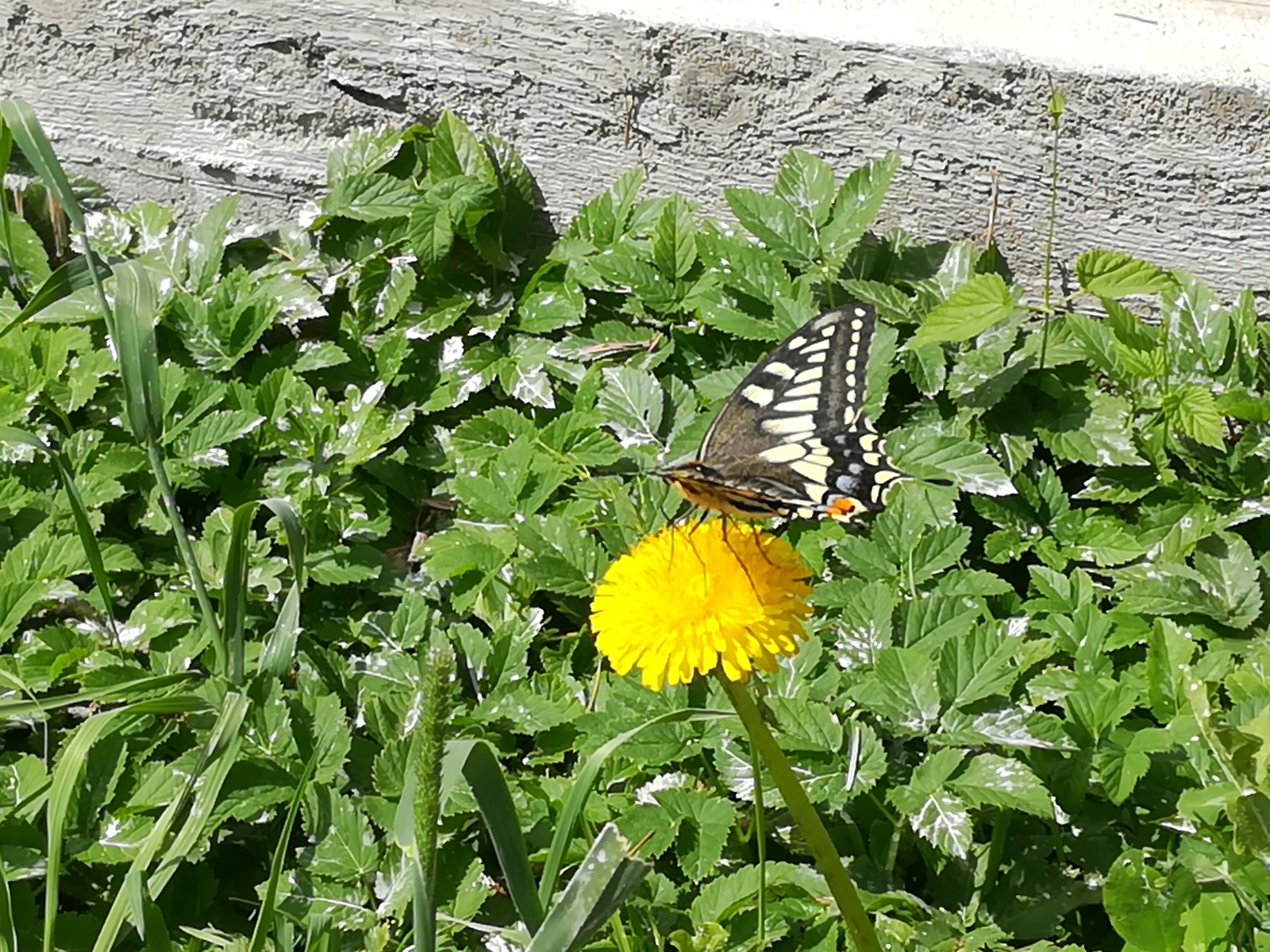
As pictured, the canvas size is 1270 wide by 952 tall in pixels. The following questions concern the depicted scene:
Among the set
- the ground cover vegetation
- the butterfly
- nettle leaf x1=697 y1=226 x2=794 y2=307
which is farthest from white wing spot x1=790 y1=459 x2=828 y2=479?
nettle leaf x1=697 y1=226 x2=794 y2=307

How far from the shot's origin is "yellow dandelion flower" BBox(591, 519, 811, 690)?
1288mm

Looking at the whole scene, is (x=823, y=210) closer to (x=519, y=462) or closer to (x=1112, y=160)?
(x=1112, y=160)

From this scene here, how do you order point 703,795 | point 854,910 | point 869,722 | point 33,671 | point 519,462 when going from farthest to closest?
1. point 519,462
2. point 33,671
3. point 869,722
4. point 703,795
5. point 854,910

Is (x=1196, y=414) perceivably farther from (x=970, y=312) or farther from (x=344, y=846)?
(x=344, y=846)

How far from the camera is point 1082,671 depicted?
1970 millimetres

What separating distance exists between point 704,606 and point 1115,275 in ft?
4.57

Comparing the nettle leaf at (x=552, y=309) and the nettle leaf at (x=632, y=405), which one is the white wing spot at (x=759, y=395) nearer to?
the nettle leaf at (x=632, y=405)

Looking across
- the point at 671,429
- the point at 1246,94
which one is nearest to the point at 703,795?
the point at 671,429

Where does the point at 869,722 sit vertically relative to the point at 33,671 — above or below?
above

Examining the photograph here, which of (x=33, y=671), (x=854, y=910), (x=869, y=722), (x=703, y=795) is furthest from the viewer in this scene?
(x=33, y=671)

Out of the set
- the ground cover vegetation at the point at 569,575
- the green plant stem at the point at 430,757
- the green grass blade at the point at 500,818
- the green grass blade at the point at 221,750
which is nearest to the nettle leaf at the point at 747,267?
the ground cover vegetation at the point at 569,575

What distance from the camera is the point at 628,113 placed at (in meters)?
2.65

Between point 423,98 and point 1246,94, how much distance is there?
5.53 ft

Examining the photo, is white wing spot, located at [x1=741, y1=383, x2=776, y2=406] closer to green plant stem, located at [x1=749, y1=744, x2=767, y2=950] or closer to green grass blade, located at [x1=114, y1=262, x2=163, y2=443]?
green plant stem, located at [x1=749, y1=744, x2=767, y2=950]
